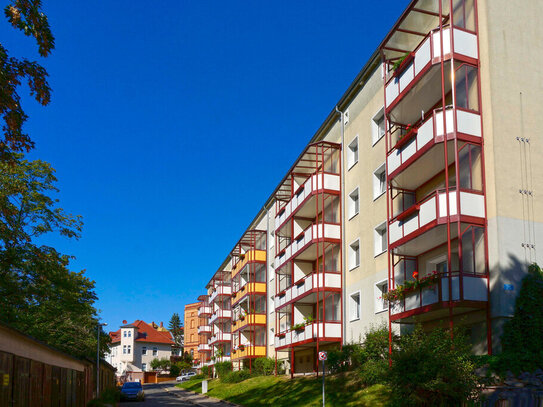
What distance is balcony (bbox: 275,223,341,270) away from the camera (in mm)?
31578

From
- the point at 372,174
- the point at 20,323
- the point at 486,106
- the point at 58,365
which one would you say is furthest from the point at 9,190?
the point at 486,106

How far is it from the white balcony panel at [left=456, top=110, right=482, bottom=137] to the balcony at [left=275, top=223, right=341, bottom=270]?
1280 cm

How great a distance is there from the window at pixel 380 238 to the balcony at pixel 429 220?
3559 millimetres

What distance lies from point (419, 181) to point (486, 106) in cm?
450

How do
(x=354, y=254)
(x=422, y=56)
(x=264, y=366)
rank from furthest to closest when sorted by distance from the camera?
(x=264, y=366) < (x=354, y=254) < (x=422, y=56)

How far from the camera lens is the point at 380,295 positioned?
26547 millimetres

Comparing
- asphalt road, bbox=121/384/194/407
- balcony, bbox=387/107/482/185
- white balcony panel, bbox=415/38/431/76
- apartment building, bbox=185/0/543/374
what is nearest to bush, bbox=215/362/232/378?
asphalt road, bbox=121/384/194/407

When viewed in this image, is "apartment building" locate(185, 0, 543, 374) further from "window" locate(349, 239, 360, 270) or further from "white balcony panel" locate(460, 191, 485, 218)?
"window" locate(349, 239, 360, 270)

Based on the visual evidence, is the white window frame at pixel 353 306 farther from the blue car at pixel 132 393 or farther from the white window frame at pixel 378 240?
the blue car at pixel 132 393

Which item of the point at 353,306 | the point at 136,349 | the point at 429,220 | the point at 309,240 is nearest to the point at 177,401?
the point at 309,240

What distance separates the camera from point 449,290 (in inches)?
726

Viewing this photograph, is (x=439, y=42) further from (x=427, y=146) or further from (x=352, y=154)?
(x=352, y=154)

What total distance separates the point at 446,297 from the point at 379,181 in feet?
32.7

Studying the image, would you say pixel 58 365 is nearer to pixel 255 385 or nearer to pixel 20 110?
pixel 20 110
